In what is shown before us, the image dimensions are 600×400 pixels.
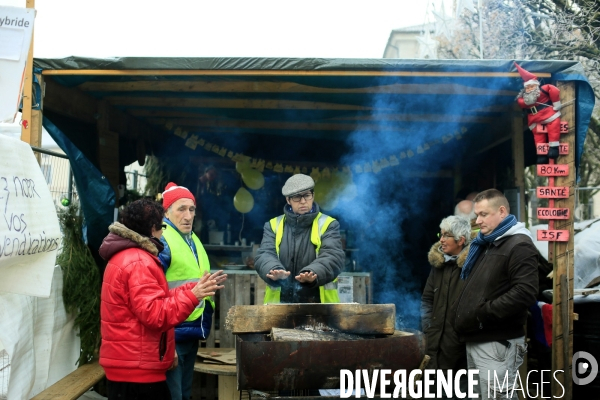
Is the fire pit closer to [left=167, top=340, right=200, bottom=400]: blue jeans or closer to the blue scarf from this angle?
[left=167, top=340, right=200, bottom=400]: blue jeans

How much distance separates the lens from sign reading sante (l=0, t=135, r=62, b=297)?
2805mm

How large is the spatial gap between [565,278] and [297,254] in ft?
7.58

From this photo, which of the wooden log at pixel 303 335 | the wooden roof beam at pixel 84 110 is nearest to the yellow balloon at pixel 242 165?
the wooden roof beam at pixel 84 110

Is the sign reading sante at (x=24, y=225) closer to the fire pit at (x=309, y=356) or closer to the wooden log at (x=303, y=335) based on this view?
the fire pit at (x=309, y=356)

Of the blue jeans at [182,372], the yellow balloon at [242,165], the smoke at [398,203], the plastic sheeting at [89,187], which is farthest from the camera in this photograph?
the yellow balloon at [242,165]

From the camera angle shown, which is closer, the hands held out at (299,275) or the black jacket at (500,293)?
the black jacket at (500,293)

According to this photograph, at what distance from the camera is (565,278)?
468 centimetres

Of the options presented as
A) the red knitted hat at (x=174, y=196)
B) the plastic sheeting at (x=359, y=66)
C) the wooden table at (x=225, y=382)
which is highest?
the plastic sheeting at (x=359, y=66)

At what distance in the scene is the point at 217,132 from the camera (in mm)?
8391

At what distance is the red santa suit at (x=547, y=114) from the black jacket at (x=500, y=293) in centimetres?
116

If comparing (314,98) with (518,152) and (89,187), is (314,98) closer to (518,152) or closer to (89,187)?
(518,152)

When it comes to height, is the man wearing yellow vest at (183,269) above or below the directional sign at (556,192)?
below

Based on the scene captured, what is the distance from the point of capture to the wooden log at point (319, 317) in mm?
A: 3895

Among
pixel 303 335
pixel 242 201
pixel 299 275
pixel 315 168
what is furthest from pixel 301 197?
pixel 242 201
